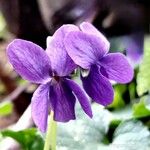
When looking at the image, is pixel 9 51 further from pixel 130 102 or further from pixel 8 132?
pixel 130 102

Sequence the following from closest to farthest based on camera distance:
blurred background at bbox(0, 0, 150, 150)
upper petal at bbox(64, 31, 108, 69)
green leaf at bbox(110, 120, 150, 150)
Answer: upper petal at bbox(64, 31, 108, 69)
green leaf at bbox(110, 120, 150, 150)
blurred background at bbox(0, 0, 150, 150)

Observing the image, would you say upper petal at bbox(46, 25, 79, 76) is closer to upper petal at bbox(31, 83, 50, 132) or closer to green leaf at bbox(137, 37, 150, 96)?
upper petal at bbox(31, 83, 50, 132)

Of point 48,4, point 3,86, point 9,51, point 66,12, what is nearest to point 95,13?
point 66,12

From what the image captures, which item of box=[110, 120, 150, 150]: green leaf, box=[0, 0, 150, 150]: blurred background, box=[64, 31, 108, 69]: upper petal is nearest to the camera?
box=[64, 31, 108, 69]: upper petal

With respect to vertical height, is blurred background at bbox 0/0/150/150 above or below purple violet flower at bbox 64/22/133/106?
below

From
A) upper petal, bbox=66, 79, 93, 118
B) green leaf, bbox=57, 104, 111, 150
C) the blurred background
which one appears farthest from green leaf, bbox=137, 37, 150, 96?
upper petal, bbox=66, 79, 93, 118

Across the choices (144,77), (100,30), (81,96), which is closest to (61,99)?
(81,96)

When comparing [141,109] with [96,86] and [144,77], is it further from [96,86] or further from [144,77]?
[96,86]

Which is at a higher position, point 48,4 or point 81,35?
point 81,35
